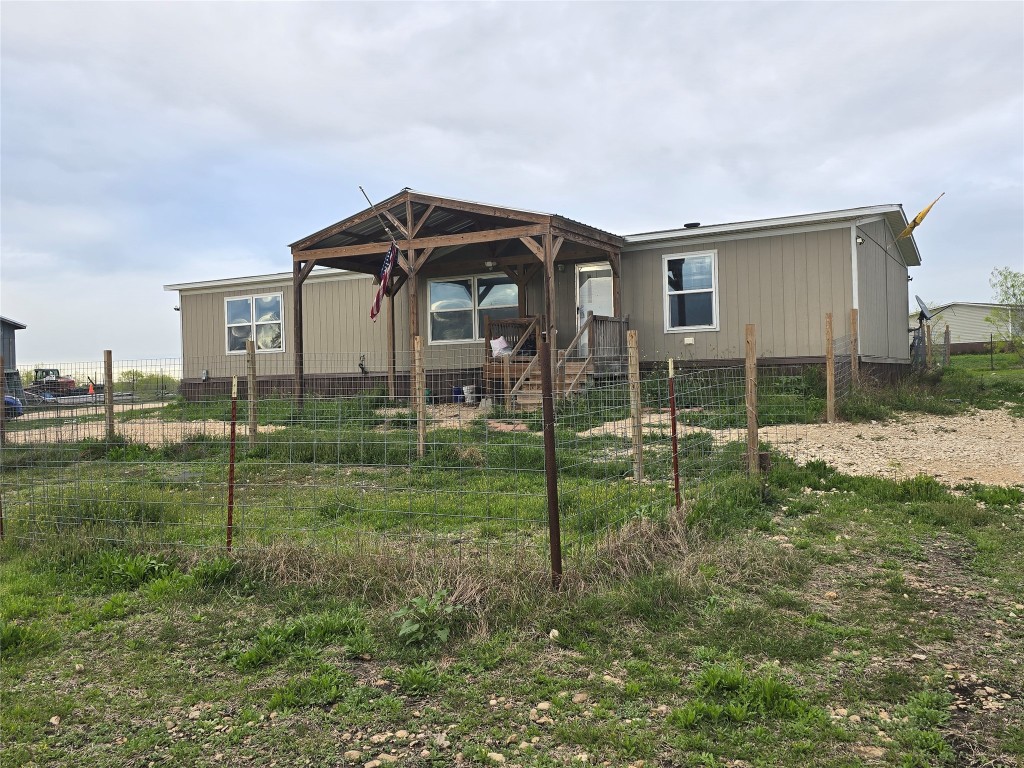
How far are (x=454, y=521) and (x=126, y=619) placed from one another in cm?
247

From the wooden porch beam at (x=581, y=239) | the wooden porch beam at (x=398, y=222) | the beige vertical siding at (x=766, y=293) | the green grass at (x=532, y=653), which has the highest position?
the wooden porch beam at (x=398, y=222)

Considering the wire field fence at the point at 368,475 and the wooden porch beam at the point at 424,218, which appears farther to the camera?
the wooden porch beam at the point at 424,218

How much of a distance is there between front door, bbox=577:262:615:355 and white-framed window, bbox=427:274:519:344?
4.77 feet

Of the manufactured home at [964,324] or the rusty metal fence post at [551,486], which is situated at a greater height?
the manufactured home at [964,324]

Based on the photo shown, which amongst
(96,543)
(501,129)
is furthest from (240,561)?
(501,129)

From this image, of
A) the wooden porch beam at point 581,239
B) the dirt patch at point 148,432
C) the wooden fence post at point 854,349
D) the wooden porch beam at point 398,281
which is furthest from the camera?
the wooden porch beam at point 398,281

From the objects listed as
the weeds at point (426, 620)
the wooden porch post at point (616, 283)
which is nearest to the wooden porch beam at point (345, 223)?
the wooden porch post at point (616, 283)

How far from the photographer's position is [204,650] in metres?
3.76

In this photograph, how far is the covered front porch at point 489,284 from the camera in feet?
42.2

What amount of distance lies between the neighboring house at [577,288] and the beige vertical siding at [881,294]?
0.06 metres

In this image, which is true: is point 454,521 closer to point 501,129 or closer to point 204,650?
point 204,650

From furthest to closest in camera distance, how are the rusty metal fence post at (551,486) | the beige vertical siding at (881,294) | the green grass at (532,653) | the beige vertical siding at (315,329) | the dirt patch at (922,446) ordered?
the beige vertical siding at (315,329) → the beige vertical siding at (881,294) → the dirt patch at (922,446) → the rusty metal fence post at (551,486) → the green grass at (532,653)

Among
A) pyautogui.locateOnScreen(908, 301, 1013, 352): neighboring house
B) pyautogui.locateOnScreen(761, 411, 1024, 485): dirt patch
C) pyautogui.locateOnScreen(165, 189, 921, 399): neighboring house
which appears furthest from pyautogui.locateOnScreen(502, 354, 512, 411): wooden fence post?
pyautogui.locateOnScreen(908, 301, 1013, 352): neighboring house

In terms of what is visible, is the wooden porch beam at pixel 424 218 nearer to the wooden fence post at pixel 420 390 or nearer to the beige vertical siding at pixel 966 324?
the wooden fence post at pixel 420 390
